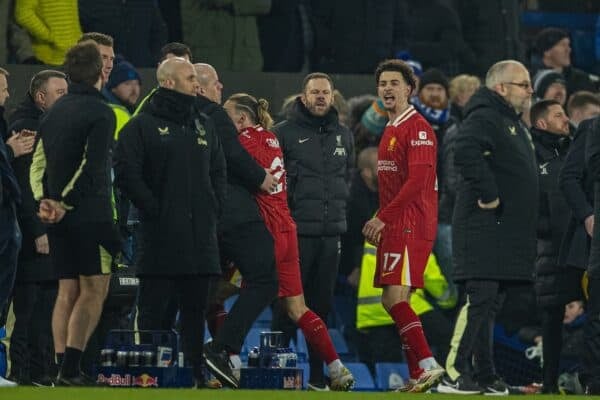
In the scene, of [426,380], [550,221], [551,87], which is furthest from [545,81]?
[426,380]

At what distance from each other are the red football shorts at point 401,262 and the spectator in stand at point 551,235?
5.68 feet

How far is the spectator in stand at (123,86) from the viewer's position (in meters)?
14.1

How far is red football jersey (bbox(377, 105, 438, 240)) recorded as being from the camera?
504 inches

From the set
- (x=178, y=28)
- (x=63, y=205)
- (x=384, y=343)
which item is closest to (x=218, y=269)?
(x=63, y=205)

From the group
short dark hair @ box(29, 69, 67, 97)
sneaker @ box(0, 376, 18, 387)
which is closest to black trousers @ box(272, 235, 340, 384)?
short dark hair @ box(29, 69, 67, 97)

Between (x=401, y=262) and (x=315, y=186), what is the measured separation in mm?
1661

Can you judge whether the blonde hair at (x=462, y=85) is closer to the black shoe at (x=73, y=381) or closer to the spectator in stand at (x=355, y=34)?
the spectator in stand at (x=355, y=34)

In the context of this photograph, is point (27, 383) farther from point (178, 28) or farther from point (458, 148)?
point (178, 28)

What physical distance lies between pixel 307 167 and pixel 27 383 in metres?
2.88

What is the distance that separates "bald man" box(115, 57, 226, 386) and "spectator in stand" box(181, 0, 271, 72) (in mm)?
4235

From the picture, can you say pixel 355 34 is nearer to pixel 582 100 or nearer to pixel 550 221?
pixel 582 100

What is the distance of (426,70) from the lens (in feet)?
58.3

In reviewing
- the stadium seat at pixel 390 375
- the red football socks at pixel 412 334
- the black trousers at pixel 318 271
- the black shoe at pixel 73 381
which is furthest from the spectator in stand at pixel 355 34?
the black shoe at pixel 73 381

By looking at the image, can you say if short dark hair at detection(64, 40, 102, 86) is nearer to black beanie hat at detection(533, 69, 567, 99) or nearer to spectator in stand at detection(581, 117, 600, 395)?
spectator in stand at detection(581, 117, 600, 395)
